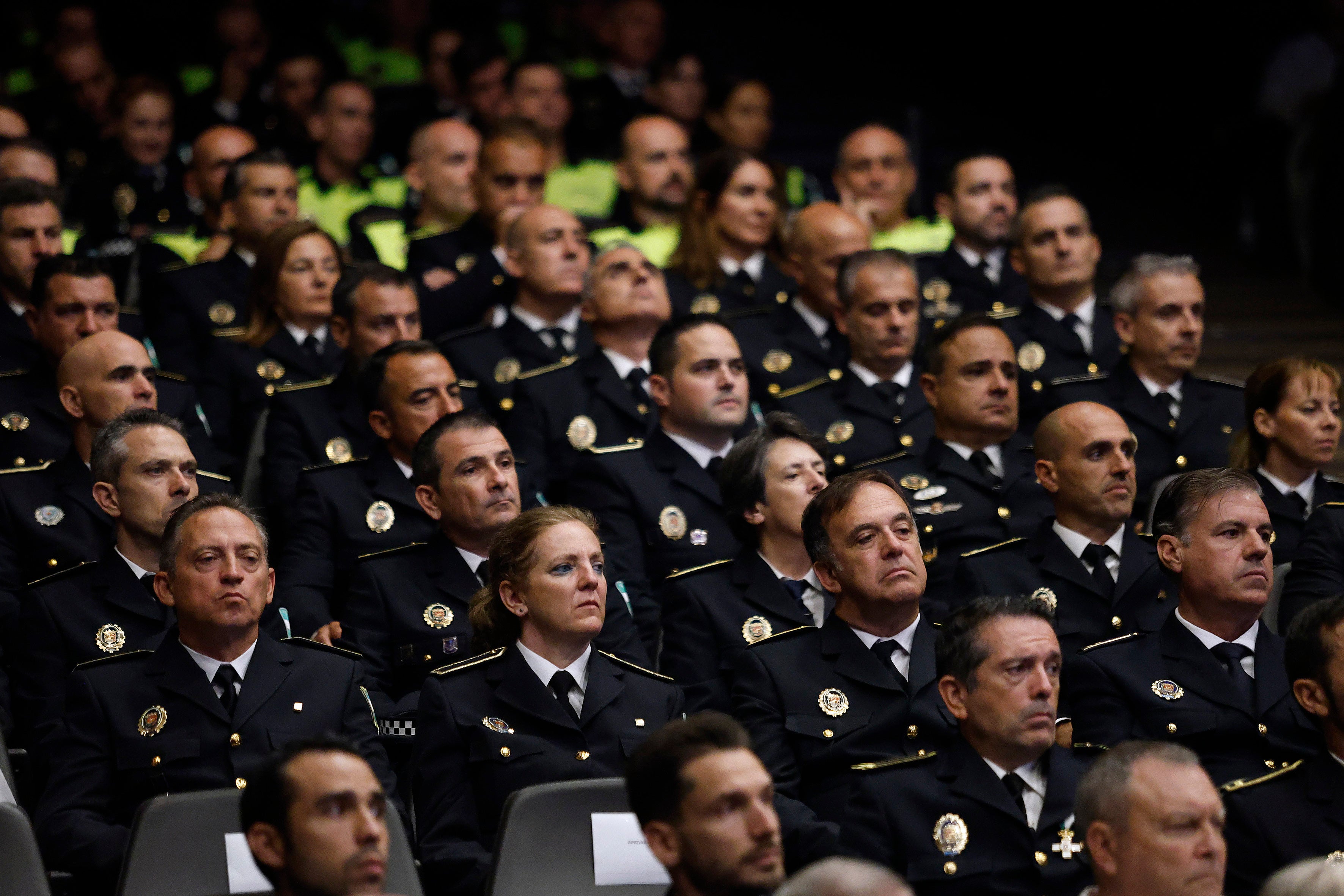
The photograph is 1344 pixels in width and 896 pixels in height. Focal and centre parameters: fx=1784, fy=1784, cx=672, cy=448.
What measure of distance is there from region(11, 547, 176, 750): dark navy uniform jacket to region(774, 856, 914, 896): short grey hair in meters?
2.03

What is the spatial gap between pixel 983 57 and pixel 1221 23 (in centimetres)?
150

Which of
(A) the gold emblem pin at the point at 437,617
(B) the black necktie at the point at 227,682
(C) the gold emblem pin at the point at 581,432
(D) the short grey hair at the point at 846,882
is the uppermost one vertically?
(C) the gold emblem pin at the point at 581,432

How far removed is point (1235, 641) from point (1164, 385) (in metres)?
1.46

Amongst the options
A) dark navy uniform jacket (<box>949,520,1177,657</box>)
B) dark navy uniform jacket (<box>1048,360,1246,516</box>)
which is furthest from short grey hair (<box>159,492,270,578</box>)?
dark navy uniform jacket (<box>1048,360,1246,516</box>)

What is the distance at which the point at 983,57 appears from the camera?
1025 centimetres

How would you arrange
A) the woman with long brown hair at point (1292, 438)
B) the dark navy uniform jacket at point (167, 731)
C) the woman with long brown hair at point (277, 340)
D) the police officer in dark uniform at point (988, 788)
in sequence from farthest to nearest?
1. the woman with long brown hair at point (277, 340)
2. the woman with long brown hair at point (1292, 438)
3. the dark navy uniform jacket at point (167, 731)
4. the police officer in dark uniform at point (988, 788)

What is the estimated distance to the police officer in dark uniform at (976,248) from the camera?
20.3 ft

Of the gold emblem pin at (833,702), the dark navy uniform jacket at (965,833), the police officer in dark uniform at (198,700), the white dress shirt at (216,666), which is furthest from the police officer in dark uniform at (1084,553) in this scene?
the white dress shirt at (216,666)

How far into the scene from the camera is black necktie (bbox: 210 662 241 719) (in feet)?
11.7

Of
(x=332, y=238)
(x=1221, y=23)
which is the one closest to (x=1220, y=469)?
(x=332, y=238)

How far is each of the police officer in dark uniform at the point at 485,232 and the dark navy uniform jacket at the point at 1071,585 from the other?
2280 mm

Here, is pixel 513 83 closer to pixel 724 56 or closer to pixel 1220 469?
pixel 724 56

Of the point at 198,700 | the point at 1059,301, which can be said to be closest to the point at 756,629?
the point at 198,700

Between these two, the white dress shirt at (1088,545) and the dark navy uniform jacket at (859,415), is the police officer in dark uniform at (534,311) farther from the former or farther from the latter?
the white dress shirt at (1088,545)
